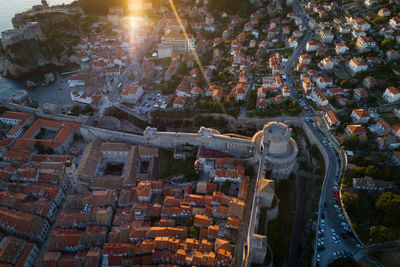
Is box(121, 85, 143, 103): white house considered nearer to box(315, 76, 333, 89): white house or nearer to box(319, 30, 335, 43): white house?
box(315, 76, 333, 89): white house

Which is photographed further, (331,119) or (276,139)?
(331,119)

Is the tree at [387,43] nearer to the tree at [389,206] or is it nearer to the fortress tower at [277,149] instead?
the fortress tower at [277,149]

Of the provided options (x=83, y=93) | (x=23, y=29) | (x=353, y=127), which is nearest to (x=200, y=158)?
(x=353, y=127)

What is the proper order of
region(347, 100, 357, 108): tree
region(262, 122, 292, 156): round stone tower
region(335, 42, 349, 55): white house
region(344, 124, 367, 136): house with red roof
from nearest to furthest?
region(262, 122, 292, 156): round stone tower → region(344, 124, 367, 136): house with red roof → region(347, 100, 357, 108): tree → region(335, 42, 349, 55): white house

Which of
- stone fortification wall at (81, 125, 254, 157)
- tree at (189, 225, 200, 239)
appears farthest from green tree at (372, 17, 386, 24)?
tree at (189, 225, 200, 239)

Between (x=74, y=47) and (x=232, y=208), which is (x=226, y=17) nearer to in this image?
(x=74, y=47)

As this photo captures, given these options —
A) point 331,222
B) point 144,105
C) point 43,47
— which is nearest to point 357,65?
point 331,222

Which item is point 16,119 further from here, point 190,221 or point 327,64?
point 327,64
